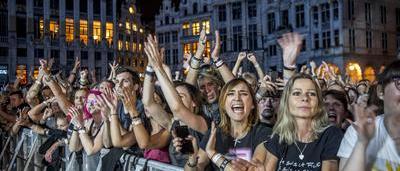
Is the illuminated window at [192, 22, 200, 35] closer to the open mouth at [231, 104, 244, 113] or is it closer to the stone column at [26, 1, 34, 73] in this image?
the stone column at [26, 1, 34, 73]

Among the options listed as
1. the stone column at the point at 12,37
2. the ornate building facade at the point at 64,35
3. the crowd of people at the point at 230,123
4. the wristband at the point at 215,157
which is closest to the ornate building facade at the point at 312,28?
the ornate building facade at the point at 64,35

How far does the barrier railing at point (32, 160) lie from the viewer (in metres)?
5.50

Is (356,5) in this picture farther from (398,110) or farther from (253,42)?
(398,110)

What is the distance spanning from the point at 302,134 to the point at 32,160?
7320 millimetres

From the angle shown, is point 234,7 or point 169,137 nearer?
point 169,137

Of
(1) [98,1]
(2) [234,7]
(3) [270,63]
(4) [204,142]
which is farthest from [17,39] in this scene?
(4) [204,142]

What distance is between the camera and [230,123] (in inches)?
200

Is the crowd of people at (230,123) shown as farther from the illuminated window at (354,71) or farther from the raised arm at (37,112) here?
the illuminated window at (354,71)

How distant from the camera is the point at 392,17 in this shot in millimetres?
50094

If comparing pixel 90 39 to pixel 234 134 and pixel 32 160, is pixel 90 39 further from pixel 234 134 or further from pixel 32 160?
pixel 234 134

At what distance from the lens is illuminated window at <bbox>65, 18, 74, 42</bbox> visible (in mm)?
67500

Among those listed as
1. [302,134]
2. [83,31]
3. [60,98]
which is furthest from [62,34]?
[302,134]

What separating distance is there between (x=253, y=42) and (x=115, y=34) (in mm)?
24712

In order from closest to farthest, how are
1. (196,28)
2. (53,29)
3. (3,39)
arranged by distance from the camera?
(196,28) → (3,39) → (53,29)
